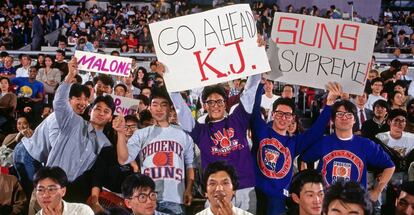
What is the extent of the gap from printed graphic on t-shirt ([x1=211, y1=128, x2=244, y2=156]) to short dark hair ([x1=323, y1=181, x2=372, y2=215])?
1.75m

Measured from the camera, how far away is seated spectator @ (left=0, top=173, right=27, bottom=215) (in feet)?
19.3

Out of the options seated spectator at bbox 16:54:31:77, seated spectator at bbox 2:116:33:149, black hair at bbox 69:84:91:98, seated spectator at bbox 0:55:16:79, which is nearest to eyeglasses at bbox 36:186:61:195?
black hair at bbox 69:84:91:98

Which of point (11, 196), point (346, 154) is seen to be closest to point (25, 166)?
point (11, 196)

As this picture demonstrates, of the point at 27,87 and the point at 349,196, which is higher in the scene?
the point at 27,87

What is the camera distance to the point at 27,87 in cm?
1036

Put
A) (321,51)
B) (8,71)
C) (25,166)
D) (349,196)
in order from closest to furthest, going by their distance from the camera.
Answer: (349,196), (321,51), (25,166), (8,71)

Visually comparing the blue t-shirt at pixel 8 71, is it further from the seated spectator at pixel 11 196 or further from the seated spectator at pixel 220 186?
the seated spectator at pixel 220 186

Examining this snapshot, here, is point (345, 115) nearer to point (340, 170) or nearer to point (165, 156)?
point (340, 170)

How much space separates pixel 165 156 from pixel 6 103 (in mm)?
4882

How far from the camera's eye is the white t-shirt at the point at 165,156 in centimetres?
511

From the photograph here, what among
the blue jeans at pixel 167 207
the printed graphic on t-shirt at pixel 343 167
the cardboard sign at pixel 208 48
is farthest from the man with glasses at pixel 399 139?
the blue jeans at pixel 167 207

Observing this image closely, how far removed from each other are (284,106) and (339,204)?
2016 millimetres

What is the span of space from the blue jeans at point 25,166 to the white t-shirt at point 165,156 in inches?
47.9

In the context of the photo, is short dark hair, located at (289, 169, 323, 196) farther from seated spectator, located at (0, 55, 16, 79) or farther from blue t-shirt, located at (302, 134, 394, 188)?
seated spectator, located at (0, 55, 16, 79)
